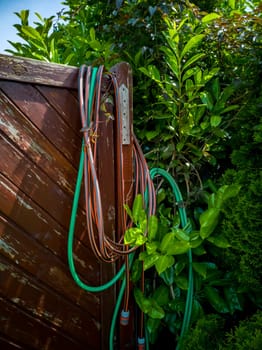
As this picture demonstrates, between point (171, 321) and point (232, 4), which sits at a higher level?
point (232, 4)

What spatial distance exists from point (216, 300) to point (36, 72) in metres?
1.38

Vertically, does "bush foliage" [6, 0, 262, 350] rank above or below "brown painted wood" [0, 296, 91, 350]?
above

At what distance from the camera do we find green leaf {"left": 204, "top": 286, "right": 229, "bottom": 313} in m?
1.48

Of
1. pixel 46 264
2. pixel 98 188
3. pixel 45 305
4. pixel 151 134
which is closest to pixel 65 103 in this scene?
pixel 98 188

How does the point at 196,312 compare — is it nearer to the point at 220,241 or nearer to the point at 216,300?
the point at 216,300

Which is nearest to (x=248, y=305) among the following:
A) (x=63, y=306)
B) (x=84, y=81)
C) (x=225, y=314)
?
(x=225, y=314)

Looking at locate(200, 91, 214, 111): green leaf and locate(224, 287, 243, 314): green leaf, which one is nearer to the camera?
locate(224, 287, 243, 314): green leaf

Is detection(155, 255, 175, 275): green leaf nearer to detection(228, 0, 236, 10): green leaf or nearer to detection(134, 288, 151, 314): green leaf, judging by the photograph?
detection(134, 288, 151, 314): green leaf

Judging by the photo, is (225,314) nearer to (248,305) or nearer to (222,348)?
(248,305)

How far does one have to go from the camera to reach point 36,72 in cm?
136

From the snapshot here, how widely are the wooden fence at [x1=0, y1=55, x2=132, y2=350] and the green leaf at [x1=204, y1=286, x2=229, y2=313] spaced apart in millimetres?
503

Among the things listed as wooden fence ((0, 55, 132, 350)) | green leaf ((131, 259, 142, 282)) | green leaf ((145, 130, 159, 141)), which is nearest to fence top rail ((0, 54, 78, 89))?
wooden fence ((0, 55, 132, 350))

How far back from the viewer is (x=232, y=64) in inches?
75.6

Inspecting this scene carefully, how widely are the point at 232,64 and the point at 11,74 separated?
1.34m
